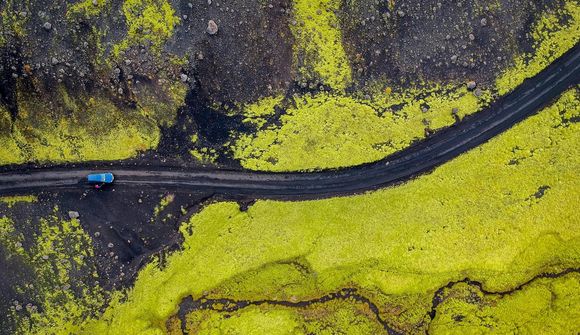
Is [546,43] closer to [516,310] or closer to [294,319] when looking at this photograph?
[516,310]

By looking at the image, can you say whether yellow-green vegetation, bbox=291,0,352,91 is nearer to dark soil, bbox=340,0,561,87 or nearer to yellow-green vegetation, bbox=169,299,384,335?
dark soil, bbox=340,0,561,87

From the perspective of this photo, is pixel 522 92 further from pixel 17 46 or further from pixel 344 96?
pixel 17 46

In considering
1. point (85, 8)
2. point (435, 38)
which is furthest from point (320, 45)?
point (85, 8)

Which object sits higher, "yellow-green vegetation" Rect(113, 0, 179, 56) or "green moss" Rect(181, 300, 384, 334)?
"yellow-green vegetation" Rect(113, 0, 179, 56)

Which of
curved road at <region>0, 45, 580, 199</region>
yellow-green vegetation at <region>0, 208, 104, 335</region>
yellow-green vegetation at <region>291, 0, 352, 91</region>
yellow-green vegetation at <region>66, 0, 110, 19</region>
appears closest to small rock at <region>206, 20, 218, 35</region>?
yellow-green vegetation at <region>291, 0, 352, 91</region>

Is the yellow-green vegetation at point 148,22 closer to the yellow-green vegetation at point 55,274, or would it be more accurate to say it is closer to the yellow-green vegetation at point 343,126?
the yellow-green vegetation at point 343,126

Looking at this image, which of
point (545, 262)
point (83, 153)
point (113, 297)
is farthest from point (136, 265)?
point (545, 262)

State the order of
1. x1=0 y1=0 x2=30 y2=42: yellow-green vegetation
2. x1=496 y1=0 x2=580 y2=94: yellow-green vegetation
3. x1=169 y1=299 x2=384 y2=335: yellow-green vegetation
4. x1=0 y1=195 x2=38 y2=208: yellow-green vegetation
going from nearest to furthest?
x1=0 y1=0 x2=30 y2=42: yellow-green vegetation < x1=169 y1=299 x2=384 y2=335: yellow-green vegetation < x1=0 y1=195 x2=38 y2=208: yellow-green vegetation < x1=496 y1=0 x2=580 y2=94: yellow-green vegetation
